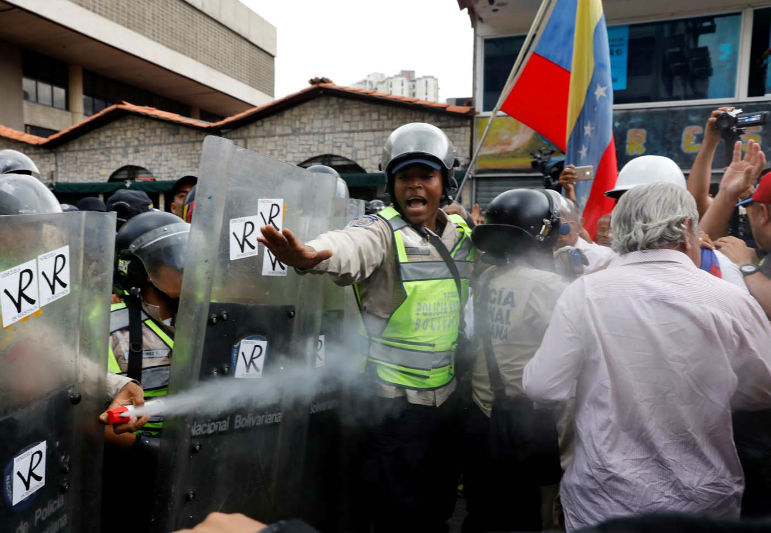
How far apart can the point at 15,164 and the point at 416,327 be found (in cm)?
350

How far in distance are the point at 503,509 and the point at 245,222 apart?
1.70 metres

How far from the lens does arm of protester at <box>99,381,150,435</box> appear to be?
167cm

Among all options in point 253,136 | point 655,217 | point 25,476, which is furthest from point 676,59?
point 25,476

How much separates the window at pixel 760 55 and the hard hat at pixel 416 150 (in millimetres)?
9328

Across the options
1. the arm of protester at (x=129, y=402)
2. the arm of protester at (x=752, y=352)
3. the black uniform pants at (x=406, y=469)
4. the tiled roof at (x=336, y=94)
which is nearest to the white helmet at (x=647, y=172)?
the arm of protester at (x=752, y=352)

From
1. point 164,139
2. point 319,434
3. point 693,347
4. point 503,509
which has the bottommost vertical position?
point 503,509

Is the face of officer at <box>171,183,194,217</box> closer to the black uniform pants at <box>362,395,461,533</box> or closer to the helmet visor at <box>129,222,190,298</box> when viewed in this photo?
the helmet visor at <box>129,222,190,298</box>

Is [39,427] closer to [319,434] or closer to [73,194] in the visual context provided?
[319,434]

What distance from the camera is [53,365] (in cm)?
141

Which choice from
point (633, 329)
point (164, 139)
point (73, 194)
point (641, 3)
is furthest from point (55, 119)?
point (633, 329)

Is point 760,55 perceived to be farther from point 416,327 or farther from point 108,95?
point 108,95

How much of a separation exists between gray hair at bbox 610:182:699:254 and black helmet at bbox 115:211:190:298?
1.69 m

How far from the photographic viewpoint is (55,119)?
68.4 feet

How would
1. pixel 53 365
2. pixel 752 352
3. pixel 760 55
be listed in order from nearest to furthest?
pixel 53 365 → pixel 752 352 → pixel 760 55
